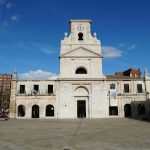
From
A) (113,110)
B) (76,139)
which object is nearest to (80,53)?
(113,110)

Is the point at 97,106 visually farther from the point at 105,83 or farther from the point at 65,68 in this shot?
the point at 65,68

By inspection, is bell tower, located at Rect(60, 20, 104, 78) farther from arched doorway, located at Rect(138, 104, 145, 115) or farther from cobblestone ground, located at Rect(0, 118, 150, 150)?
cobblestone ground, located at Rect(0, 118, 150, 150)

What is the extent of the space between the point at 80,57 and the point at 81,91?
274 inches

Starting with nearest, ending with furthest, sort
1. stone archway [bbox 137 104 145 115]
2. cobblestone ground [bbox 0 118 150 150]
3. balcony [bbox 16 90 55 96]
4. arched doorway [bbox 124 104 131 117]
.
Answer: cobblestone ground [bbox 0 118 150 150] < balcony [bbox 16 90 55 96] < arched doorway [bbox 124 104 131 117] < stone archway [bbox 137 104 145 115]

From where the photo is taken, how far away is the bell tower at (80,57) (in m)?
49.0

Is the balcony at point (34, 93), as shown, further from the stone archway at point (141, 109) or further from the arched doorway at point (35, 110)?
the stone archway at point (141, 109)

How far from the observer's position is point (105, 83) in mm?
48875

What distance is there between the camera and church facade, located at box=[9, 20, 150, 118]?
157 ft

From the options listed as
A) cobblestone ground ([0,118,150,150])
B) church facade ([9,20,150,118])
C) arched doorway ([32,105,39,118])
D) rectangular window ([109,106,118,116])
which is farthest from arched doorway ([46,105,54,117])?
cobblestone ground ([0,118,150,150])

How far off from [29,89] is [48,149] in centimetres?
3760

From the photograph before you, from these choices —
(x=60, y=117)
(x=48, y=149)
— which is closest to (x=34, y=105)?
(x=60, y=117)

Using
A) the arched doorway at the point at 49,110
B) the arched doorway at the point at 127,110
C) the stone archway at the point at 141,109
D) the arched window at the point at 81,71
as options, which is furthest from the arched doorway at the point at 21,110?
the stone archway at the point at 141,109

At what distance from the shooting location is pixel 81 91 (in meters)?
48.8

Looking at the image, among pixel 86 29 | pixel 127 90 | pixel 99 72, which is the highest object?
pixel 86 29
